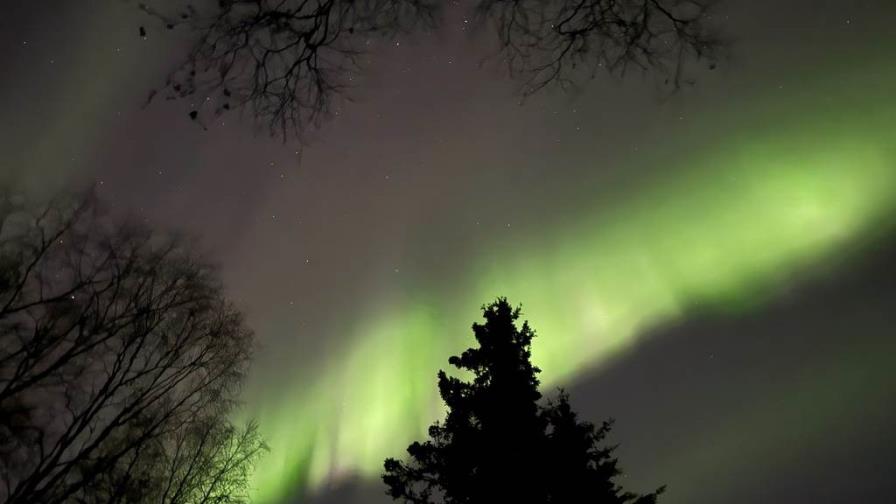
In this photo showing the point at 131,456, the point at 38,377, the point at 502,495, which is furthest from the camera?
the point at 131,456

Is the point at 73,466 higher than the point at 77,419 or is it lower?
lower

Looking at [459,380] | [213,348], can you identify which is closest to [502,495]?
[459,380]

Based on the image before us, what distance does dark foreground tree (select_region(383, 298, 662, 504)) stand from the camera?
10.5 m

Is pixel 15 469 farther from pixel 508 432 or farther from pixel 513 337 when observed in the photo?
pixel 513 337

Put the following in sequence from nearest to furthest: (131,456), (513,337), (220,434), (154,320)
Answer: (154,320)
(131,456)
(220,434)
(513,337)

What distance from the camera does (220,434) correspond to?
41.4ft

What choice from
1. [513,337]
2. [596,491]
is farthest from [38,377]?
[596,491]

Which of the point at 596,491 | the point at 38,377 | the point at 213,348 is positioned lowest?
the point at 596,491

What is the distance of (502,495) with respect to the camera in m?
10.1

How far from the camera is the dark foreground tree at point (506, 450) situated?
34.3 feet

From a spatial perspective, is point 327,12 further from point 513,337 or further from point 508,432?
point 513,337

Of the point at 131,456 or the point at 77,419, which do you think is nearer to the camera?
the point at 77,419

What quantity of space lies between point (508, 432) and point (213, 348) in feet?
25.2

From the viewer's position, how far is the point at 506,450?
10.8 meters
